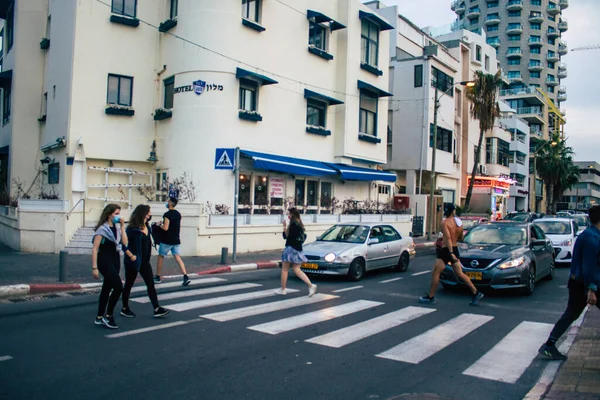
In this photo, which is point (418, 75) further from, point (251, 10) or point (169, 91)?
point (169, 91)

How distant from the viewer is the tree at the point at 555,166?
199 feet

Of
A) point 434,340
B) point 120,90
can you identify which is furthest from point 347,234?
point 120,90

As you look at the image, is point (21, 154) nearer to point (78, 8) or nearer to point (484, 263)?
point (78, 8)

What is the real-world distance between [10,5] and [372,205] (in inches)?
813

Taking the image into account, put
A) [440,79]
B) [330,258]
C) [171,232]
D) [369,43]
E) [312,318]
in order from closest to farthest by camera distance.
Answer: [312,318] → [171,232] → [330,258] → [369,43] → [440,79]

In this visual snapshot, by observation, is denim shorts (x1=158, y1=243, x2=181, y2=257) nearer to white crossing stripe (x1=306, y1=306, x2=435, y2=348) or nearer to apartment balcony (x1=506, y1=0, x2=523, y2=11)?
white crossing stripe (x1=306, y1=306, x2=435, y2=348)

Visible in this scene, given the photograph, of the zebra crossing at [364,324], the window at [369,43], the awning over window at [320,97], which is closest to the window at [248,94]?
the awning over window at [320,97]

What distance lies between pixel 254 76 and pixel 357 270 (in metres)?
9.82

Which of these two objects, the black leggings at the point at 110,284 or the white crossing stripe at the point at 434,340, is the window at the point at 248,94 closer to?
the black leggings at the point at 110,284

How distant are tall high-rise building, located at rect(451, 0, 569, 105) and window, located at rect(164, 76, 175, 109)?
267ft

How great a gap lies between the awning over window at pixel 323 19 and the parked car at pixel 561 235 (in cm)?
1234

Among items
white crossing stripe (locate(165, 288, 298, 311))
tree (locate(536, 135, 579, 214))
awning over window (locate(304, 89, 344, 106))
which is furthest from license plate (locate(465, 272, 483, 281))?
tree (locate(536, 135, 579, 214))

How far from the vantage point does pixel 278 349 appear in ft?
20.9

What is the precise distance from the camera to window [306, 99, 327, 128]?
22.9 meters
